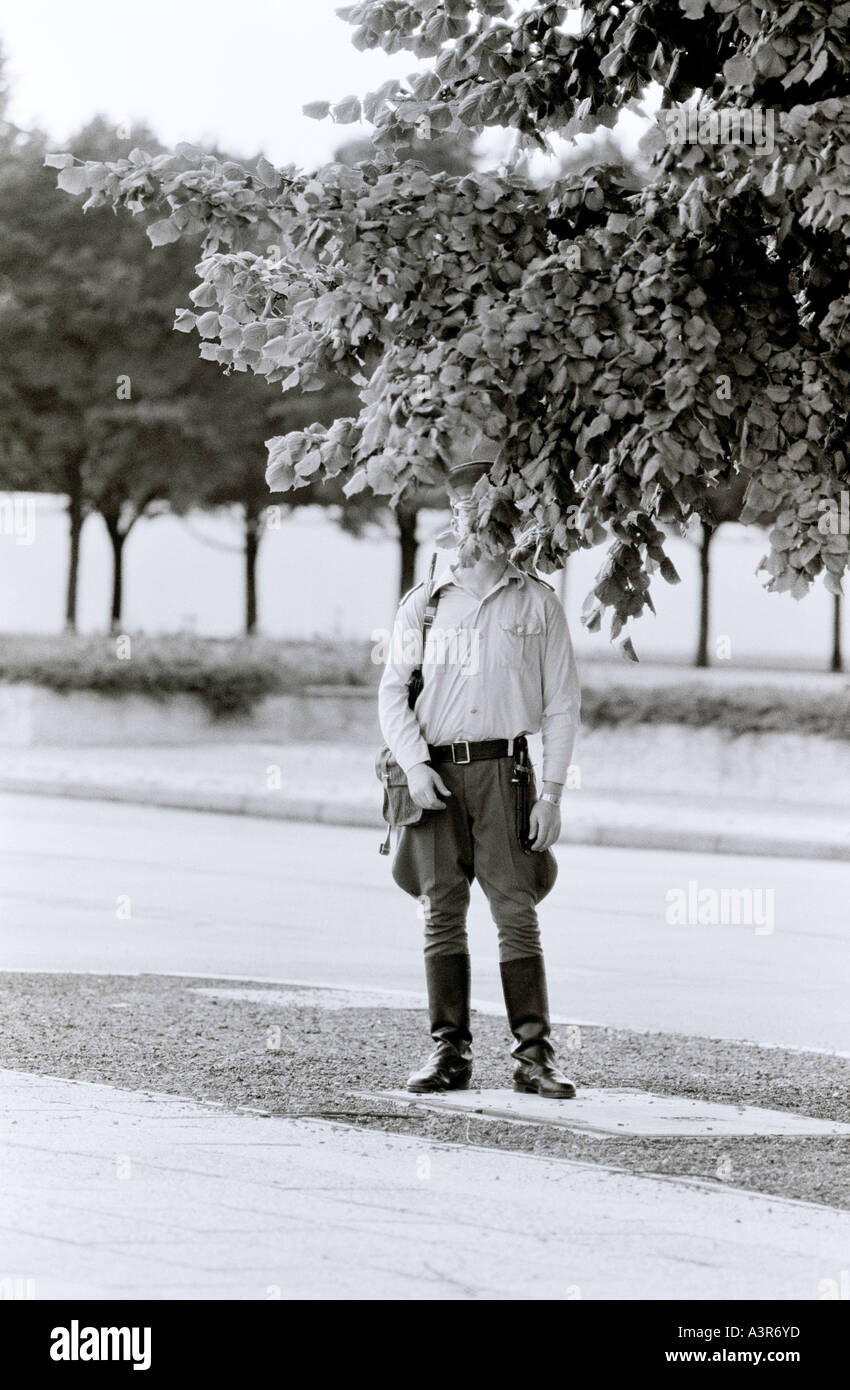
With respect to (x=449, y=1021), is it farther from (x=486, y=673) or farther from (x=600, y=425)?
(x=600, y=425)

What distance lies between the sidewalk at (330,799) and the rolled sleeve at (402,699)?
924 cm

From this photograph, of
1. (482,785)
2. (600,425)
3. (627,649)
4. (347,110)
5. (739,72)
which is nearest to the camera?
(739,72)

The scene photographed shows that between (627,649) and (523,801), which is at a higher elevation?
(627,649)

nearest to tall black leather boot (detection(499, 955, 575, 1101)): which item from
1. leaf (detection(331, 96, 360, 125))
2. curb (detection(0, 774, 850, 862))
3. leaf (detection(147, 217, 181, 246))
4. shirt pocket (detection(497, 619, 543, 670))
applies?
shirt pocket (detection(497, 619, 543, 670))

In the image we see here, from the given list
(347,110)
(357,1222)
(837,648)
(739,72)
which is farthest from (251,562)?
(357,1222)

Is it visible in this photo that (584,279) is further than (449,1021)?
No

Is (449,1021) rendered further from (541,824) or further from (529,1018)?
(541,824)

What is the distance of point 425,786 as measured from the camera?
5.74 meters

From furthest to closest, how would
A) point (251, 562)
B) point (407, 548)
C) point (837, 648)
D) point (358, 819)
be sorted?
point (837, 648)
point (251, 562)
point (407, 548)
point (358, 819)

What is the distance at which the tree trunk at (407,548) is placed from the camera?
32.2 m

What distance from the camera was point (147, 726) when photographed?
22297mm

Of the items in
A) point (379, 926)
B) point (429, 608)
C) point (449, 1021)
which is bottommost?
point (379, 926)

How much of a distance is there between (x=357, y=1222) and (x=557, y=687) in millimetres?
2133

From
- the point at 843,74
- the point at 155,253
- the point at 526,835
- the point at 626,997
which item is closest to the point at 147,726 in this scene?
the point at 155,253
